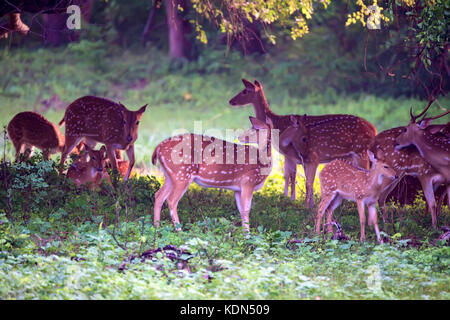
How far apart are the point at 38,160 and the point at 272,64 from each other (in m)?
14.7

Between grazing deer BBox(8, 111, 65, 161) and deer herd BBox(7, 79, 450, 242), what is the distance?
17 mm

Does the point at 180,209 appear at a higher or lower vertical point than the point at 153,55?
lower

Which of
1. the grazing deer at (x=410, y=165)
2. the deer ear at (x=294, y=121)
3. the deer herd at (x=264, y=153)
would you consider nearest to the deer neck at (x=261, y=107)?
the deer herd at (x=264, y=153)

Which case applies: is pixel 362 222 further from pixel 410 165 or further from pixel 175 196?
pixel 175 196

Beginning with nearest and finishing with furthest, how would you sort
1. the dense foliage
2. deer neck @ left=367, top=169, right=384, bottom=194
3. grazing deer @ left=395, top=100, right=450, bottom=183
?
1. the dense foliage
2. deer neck @ left=367, top=169, right=384, bottom=194
3. grazing deer @ left=395, top=100, right=450, bottom=183

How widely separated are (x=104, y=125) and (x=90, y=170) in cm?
107

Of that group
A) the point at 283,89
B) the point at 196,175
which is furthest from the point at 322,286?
the point at 283,89

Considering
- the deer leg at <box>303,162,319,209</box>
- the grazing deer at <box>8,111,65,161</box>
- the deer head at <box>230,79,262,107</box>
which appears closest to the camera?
the deer leg at <box>303,162,319,209</box>

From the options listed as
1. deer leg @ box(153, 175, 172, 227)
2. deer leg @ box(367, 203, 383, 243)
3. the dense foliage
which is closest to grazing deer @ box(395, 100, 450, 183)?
the dense foliage

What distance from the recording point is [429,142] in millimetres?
10508

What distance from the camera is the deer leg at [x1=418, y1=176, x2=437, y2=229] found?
978 centimetres

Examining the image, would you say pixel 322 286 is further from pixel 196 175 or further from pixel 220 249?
pixel 196 175

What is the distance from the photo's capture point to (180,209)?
1022 centimetres

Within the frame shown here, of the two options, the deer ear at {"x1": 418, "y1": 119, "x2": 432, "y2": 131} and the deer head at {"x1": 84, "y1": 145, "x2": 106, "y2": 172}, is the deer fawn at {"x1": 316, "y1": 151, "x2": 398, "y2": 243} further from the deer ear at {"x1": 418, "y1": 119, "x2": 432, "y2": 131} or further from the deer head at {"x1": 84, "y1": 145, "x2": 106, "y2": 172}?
the deer head at {"x1": 84, "y1": 145, "x2": 106, "y2": 172}
